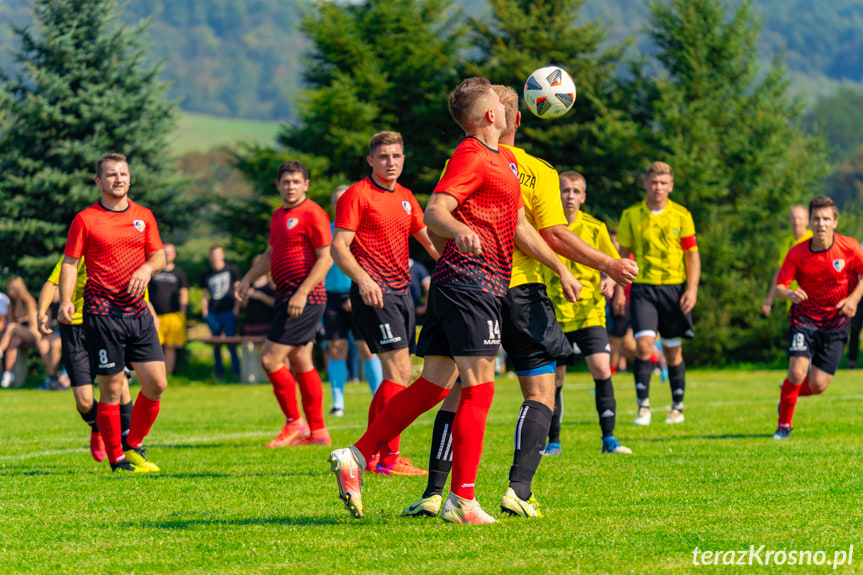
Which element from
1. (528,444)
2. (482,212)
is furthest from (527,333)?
(482,212)

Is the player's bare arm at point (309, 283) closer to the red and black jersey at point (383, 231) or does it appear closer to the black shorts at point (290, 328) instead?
the black shorts at point (290, 328)

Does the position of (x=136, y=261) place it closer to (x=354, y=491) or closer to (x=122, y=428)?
(x=122, y=428)

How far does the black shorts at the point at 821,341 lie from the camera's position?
29.4ft

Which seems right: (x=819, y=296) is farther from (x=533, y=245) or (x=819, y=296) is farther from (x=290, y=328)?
(x=533, y=245)

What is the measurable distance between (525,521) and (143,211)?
409 cm

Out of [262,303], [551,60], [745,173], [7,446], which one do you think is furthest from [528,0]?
[7,446]

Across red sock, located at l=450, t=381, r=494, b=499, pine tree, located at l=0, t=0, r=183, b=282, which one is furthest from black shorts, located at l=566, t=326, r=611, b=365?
pine tree, located at l=0, t=0, r=183, b=282

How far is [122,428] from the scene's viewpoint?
8.34 meters

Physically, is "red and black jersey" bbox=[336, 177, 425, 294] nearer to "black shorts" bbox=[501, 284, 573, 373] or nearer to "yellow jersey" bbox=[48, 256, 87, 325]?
"yellow jersey" bbox=[48, 256, 87, 325]

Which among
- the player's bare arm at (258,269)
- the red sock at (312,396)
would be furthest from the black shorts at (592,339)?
the player's bare arm at (258,269)

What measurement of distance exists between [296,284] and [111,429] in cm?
212

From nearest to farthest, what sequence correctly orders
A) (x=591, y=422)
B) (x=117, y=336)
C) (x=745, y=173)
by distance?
(x=117, y=336) < (x=591, y=422) < (x=745, y=173)

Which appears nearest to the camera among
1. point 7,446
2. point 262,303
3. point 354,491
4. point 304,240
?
point 354,491

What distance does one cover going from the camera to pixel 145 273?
7309 mm
